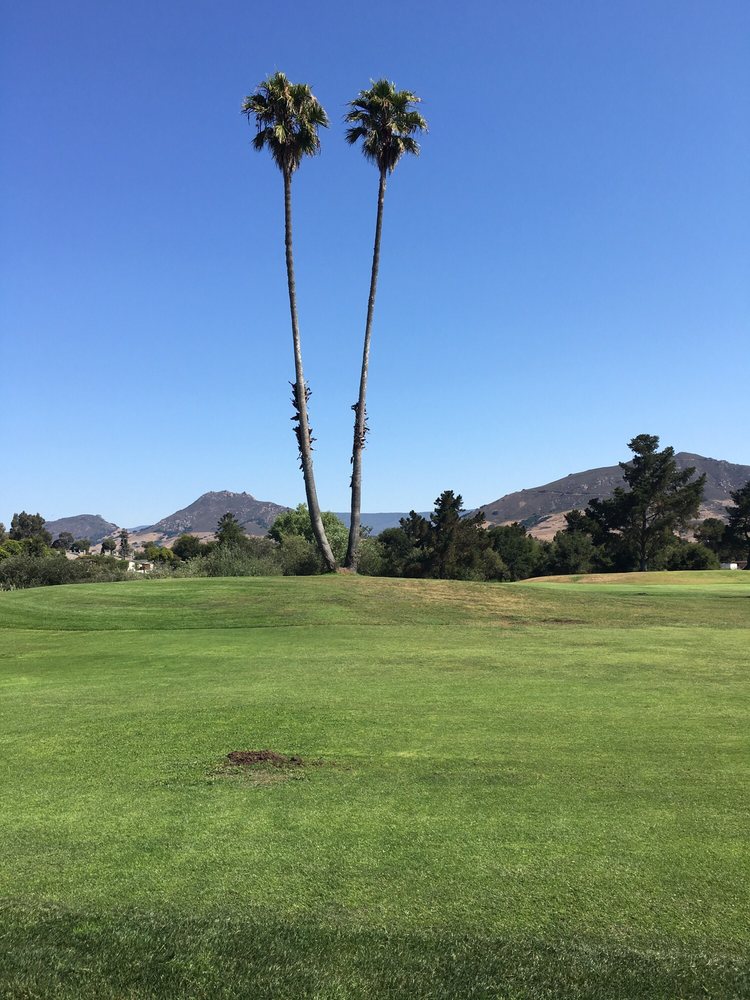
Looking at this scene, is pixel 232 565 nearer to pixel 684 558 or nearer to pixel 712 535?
pixel 684 558

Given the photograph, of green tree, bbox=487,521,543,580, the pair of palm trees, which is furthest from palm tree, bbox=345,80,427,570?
green tree, bbox=487,521,543,580

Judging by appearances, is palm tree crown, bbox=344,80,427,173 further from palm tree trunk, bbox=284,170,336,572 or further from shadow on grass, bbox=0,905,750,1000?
shadow on grass, bbox=0,905,750,1000

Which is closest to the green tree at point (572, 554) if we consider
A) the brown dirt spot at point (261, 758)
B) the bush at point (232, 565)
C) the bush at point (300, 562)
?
the bush at point (300, 562)

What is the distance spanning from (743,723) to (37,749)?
7.68m

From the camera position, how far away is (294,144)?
32344 millimetres

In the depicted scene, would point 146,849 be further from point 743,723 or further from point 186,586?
point 186,586

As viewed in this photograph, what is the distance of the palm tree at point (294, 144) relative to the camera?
31.7 metres

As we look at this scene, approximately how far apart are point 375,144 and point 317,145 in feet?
10.1

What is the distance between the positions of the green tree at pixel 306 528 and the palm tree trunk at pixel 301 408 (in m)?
24.3

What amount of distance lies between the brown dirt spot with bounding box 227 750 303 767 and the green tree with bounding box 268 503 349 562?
4920 centimetres

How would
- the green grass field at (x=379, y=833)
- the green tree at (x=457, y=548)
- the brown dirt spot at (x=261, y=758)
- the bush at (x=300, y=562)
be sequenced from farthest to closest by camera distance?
the green tree at (x=457, y=548), the bush at (x=300, y=562), the brown dirt spot at (x=261, y=758), the green grass field at (x=379, y=833)

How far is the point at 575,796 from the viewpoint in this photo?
5625mm

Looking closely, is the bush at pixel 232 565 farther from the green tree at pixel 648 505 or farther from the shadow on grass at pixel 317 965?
the green tree at pixel 648 505

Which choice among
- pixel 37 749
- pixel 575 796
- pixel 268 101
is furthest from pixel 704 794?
pixel 268 101
